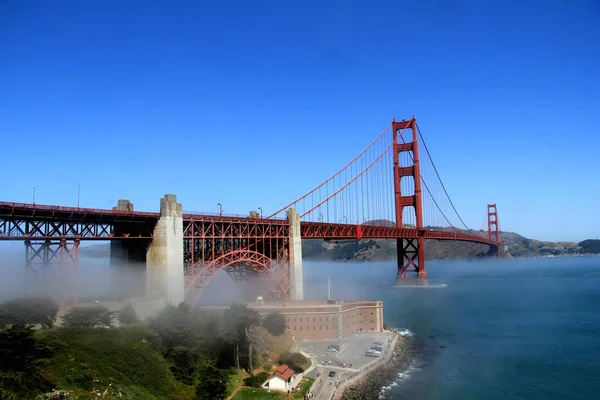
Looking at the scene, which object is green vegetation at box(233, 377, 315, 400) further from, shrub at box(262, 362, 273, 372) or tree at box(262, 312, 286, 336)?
tree at box(262, 312, 286, 336)

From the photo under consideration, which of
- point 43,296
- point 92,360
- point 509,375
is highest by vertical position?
point 43,296

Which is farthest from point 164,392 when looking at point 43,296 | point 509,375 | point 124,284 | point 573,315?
point 573,315

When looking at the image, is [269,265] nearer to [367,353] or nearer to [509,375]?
[367,353]

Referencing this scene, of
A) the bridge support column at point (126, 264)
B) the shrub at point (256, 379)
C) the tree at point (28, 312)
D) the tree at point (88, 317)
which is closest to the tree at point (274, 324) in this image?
the shrub at point (256, 379)

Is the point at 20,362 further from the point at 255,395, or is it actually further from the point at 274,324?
the point at 274,324

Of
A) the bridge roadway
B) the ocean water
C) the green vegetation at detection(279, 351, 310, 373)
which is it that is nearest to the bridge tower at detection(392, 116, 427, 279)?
the ocean water
